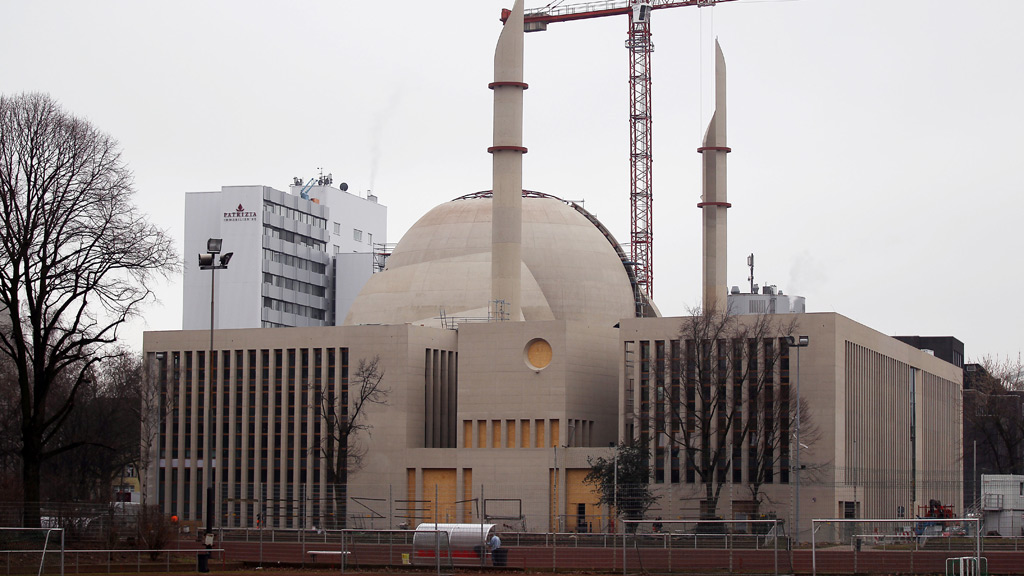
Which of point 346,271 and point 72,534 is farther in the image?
point 346,271

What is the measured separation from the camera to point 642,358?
87.1 m

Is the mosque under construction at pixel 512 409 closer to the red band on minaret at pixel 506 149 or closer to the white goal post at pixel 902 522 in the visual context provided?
the red band on minaret at pixel 506 149

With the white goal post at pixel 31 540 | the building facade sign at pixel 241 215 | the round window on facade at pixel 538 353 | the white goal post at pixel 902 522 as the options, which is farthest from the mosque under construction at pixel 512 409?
the building facade sign at pixel 241 215

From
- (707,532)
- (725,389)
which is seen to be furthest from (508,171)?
(707,532)

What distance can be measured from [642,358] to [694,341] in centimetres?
477

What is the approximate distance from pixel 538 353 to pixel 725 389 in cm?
1226

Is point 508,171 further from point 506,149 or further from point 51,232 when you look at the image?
point 51,232

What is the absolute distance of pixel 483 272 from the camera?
10131cm

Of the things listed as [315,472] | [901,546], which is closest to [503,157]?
[315,472]

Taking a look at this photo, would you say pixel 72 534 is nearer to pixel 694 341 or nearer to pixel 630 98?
pixel 694 341

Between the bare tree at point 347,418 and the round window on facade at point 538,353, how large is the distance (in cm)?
910

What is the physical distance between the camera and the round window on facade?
88.9 metres

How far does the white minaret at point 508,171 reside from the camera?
9150 centimetres

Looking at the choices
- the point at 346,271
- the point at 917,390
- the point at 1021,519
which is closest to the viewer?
the point at 1021,519
